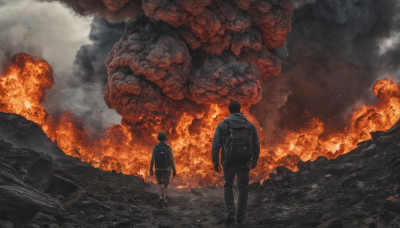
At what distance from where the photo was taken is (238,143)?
4879mm

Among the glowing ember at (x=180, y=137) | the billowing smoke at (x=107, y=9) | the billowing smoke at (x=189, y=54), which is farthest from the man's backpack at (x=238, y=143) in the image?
the billowing smoke at (x=107, y=9)

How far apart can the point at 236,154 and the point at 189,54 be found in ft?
46.8

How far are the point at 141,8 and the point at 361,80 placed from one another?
18228 millimetres

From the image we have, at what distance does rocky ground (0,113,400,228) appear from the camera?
12.0 ft

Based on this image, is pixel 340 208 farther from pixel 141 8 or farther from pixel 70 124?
pixel 70 124

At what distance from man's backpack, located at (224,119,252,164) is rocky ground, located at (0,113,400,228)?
4.08 feet

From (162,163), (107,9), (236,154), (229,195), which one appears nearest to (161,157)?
(162,163)

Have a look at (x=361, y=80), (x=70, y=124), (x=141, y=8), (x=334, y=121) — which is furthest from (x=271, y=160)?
(x=70, y=124)

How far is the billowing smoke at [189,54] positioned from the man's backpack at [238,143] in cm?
1203

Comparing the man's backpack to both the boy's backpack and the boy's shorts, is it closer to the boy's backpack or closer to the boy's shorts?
the boy's backpack

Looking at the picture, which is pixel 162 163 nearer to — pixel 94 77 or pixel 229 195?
pixel 229 195

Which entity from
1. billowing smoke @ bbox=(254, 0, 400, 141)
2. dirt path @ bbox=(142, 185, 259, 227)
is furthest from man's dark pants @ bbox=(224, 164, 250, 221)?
billowing smoke @ bbox=(254, 0, 400, 141)

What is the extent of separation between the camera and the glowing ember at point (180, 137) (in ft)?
57.6

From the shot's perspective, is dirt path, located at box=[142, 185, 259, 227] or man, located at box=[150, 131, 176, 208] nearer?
dirt path, located at box=[142, 185, 259, 227]
